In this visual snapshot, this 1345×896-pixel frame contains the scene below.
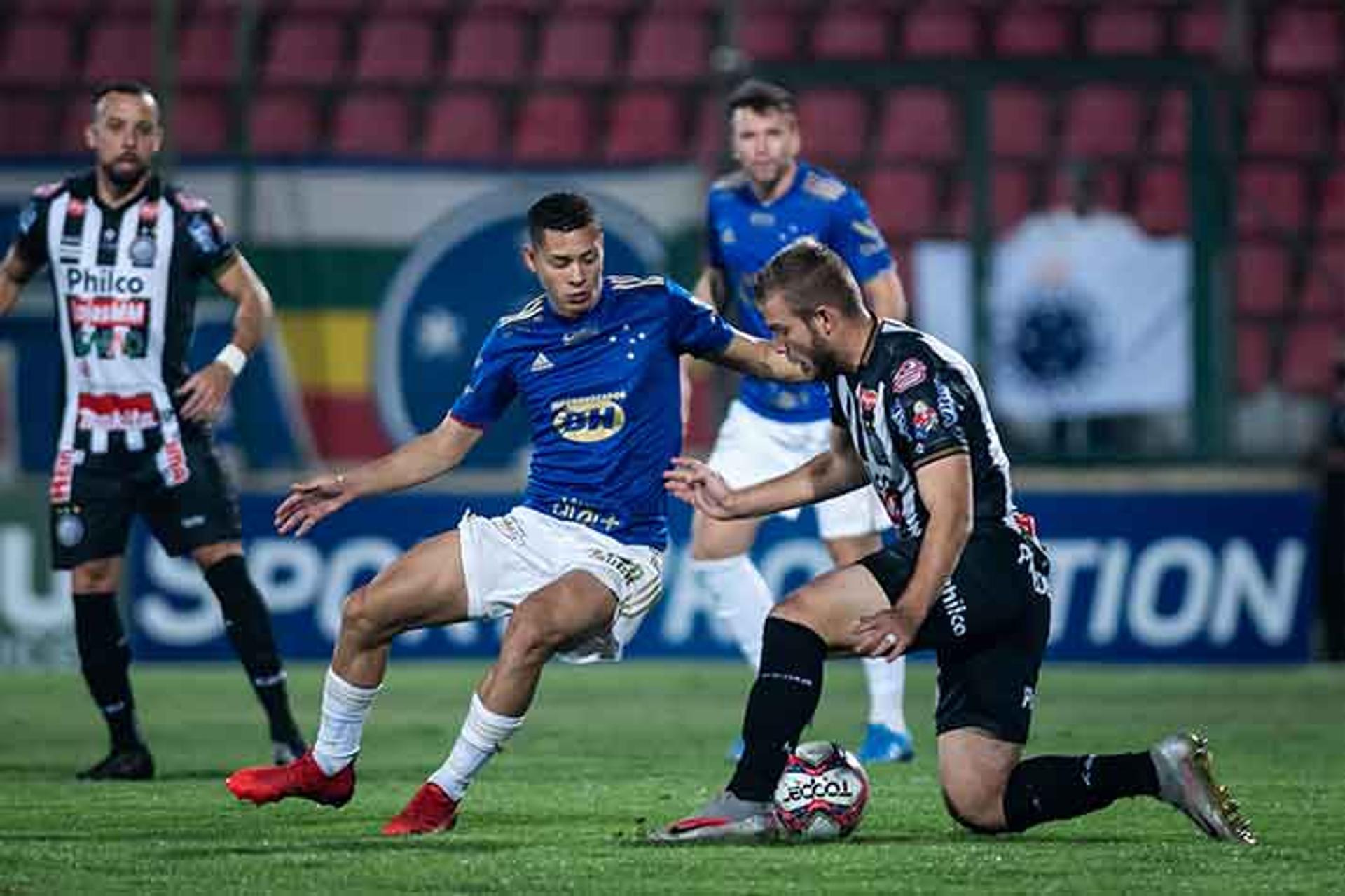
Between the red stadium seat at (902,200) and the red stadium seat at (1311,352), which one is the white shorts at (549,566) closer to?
the red stadium seat at (902,200)

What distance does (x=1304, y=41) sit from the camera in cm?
1658

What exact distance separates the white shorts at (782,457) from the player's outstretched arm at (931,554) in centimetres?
312

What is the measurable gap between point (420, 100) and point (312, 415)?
266 cm

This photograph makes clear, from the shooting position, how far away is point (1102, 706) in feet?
39.2

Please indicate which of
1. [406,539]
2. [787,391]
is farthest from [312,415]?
[787,391]

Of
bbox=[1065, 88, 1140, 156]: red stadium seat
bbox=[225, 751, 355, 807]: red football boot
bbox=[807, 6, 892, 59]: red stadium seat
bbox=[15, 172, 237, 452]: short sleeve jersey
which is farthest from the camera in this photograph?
bbox=[807, 6, 892, 59]: red stadium seat

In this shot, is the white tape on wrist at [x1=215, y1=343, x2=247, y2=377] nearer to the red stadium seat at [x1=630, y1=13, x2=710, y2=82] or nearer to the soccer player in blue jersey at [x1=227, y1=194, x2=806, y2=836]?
the soccer player in blue jersey at [x1=227, y1=194, x2=806, y2=836]

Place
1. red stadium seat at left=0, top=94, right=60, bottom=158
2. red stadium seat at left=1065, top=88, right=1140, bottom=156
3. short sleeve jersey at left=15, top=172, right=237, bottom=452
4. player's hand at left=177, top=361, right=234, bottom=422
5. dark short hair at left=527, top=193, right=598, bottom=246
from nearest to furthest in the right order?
dark short hair at left=527, top=193, right=598, bottom=246 → player's hand at left=177, top=361, right=234, bottom=422 → short sleeve jersey at left=15, top=172, right=237, bottom=452 → red stadium seat at left=1065, top=88, right=1140, bottom=156 → red stadium seat at left=0, top=94, right=60, bottom=158

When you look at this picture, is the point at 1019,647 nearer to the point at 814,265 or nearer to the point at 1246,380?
the point at 814,265

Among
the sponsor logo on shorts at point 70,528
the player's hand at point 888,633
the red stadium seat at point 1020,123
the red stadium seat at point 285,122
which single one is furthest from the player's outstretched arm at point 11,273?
the red stadium seat at point 285,122

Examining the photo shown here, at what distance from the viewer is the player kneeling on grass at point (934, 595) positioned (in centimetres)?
682

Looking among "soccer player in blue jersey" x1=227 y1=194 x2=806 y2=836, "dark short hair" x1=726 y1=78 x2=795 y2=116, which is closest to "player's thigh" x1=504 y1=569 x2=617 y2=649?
"soccer player in blue jersey" x1=227 y1=194 x2=806 y2=836

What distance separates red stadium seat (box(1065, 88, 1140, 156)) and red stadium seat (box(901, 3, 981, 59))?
56.9 inches

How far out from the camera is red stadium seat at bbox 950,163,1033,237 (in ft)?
47.5
